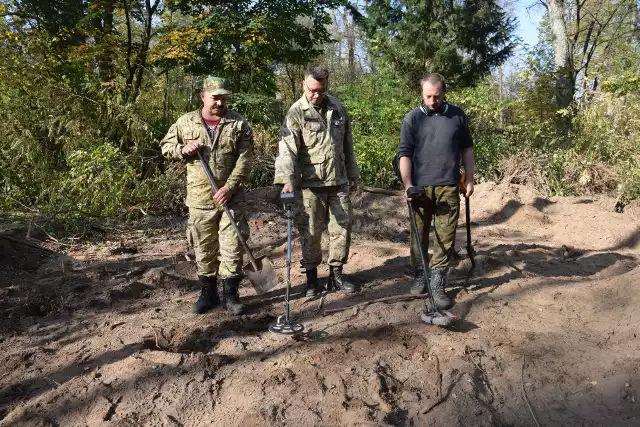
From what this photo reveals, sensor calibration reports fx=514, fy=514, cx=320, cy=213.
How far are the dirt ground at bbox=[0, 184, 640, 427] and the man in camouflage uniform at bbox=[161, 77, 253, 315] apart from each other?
513mm

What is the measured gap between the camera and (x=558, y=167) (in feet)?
32.0

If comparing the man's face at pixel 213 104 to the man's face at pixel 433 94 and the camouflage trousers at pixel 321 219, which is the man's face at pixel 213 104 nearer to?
the camouflage trousers at pixel 321 219

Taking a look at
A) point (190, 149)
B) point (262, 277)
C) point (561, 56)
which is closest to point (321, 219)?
point (262, 277)

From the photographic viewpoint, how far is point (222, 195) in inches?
162

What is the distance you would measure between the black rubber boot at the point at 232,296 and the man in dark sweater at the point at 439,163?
1637 mm

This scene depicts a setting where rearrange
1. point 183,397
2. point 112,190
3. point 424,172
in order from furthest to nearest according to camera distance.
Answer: point 112,190 → point 424,172 → point 183,397

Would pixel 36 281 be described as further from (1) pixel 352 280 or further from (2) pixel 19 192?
(2) pixel 19 192

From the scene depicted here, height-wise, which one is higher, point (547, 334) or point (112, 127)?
point (112, 127)

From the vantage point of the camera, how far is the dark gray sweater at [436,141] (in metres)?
4.20

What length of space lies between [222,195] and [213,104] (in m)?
0.75

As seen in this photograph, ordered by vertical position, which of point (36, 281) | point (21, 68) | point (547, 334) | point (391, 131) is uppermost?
point (21, 68)

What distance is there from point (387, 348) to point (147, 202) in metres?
5.93

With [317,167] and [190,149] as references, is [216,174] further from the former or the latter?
[317,167]

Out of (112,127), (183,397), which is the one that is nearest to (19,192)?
(112,127)
